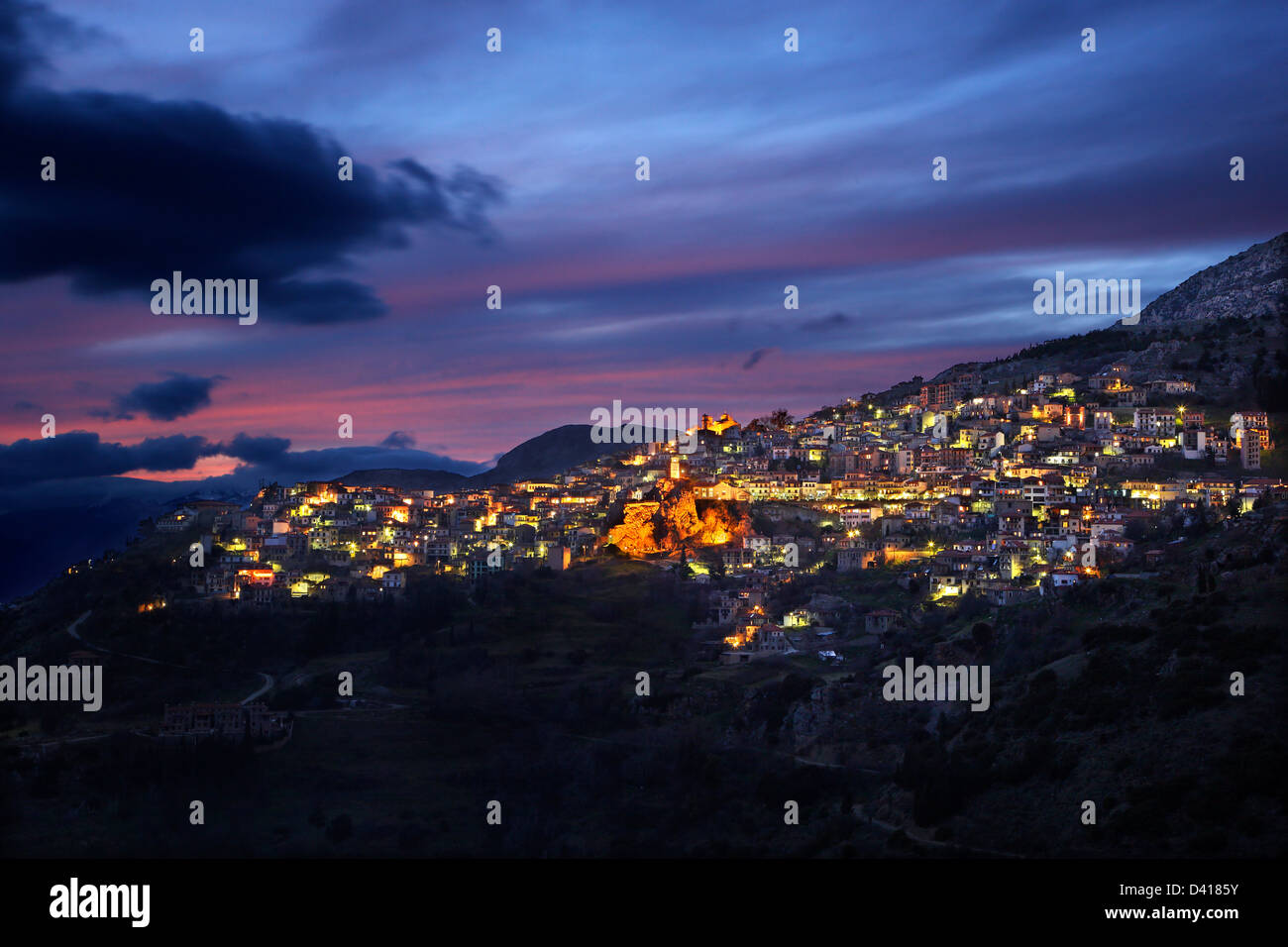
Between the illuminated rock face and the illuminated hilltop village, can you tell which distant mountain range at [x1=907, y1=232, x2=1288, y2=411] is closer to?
the illuminated hilltop village

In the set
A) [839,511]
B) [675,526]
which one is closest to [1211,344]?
[839,511]

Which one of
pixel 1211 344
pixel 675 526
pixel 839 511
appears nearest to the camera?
pixel 839 511

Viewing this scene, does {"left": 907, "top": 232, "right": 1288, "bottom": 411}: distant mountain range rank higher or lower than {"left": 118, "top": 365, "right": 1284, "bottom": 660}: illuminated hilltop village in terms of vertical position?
higher

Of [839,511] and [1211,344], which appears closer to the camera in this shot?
[839,511]

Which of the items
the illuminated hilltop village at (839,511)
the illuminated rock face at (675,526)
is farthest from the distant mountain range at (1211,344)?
the illuminated rock face at (675,526)

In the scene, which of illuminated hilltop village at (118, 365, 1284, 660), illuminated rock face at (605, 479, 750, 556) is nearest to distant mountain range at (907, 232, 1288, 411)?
illuminated hilltop village at (118, 365, 1284, 660)

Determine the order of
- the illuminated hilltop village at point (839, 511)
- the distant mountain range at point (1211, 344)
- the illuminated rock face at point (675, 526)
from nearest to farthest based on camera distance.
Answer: the illuminated hilltop village at point (839, 511)
the illuminated rock face at point (675, 526)
the distant mountain range at point (1211, 344)

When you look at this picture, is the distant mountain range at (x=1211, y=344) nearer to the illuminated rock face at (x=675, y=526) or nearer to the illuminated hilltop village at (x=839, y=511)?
the illuminated hilltop village at (x=839, y=511)

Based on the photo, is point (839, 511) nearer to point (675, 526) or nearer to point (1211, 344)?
point (675, 526)
